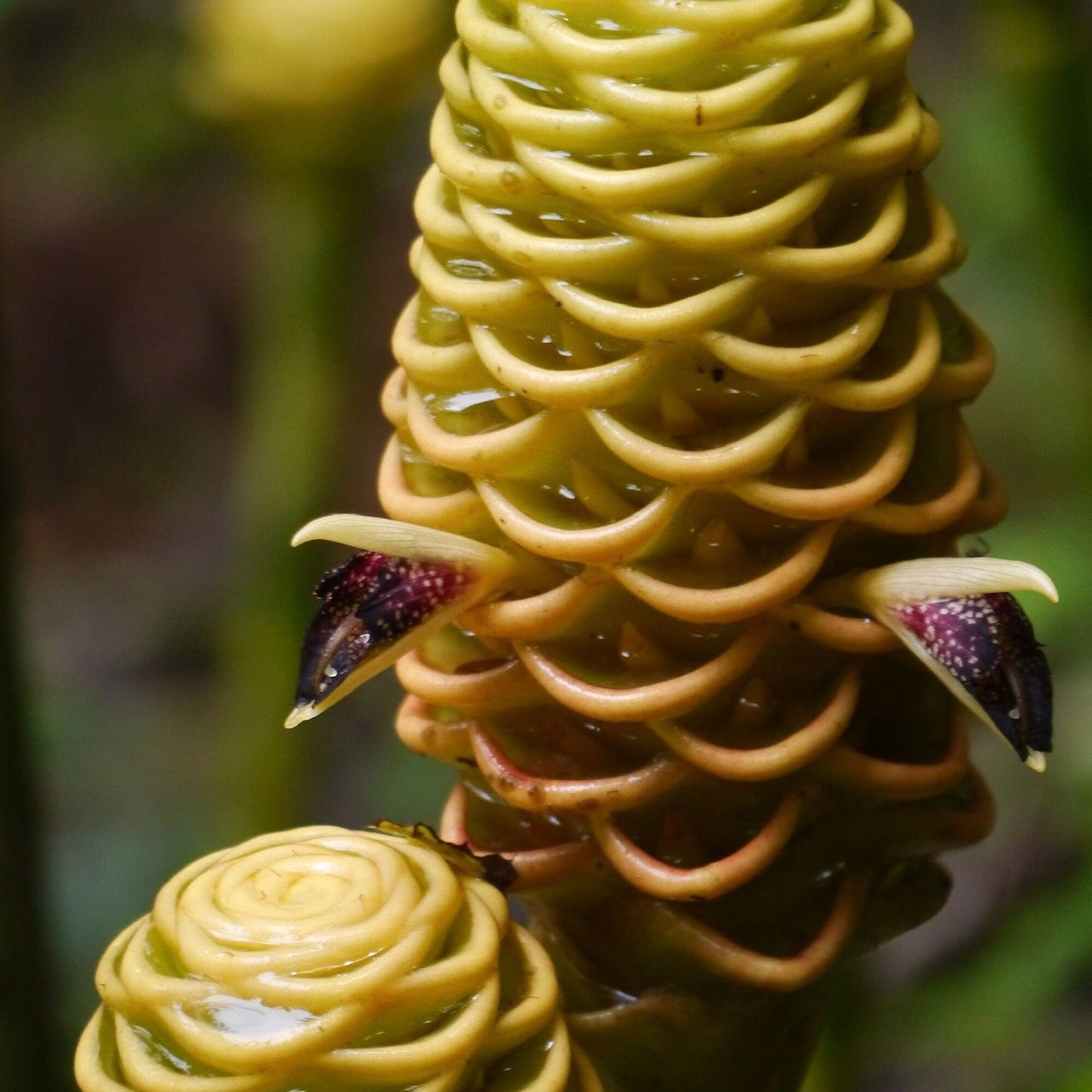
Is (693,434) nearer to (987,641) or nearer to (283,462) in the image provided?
(987,641)

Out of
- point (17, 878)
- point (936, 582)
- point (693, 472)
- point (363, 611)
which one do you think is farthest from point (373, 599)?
point (17, 878)

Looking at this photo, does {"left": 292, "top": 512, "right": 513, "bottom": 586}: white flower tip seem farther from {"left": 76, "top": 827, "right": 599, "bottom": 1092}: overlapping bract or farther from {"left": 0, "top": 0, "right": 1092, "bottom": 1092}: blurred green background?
{"left": 0, "top": 0, "right": 1092, "bottom": 1092}: blurred green background

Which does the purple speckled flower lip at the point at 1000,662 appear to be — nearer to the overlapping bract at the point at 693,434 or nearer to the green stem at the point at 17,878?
the overlapping bract at the point at 693,434

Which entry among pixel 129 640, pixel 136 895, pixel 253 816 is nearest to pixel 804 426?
pixel 253 816

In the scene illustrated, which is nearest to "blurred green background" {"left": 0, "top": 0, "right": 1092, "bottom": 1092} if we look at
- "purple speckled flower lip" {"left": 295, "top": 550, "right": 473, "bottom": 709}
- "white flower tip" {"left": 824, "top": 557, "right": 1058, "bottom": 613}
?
"purple speckled flower lip" {"left": 295, "top": 550, "right": 473, "bottom": 709}

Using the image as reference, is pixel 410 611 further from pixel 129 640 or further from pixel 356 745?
pixel 129 640

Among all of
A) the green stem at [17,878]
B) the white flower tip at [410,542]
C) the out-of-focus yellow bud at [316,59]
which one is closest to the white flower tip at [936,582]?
the white flower tip at [410,542]
